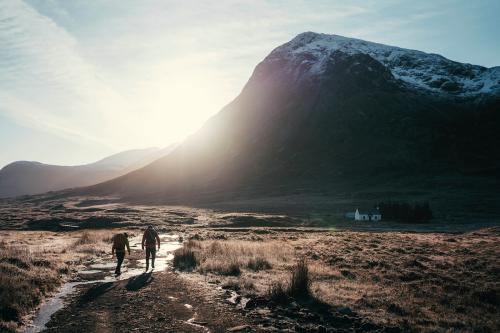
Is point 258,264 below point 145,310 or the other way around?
below

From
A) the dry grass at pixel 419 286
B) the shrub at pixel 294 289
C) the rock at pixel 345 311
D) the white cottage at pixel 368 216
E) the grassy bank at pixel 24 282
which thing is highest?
the grassy bank at pixel 24 282

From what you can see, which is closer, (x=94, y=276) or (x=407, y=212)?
(x=94, y=276)

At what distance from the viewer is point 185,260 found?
23.4 metres

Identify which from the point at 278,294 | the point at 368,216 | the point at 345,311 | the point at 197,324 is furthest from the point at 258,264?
the point at 368,216

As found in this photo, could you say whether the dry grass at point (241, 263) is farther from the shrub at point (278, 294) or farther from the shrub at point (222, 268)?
the shrub at point (278, 294)

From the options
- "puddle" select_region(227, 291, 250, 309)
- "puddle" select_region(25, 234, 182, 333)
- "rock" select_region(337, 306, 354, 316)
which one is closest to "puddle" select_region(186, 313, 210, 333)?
"puddle" select_region(227, 291, 250, 309)

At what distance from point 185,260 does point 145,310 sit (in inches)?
409

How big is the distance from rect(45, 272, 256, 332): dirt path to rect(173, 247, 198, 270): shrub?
4.84 metres

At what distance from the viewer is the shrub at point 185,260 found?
2200 cm

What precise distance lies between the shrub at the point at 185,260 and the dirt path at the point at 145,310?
4.84 m

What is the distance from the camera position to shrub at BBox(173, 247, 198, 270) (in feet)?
72.2

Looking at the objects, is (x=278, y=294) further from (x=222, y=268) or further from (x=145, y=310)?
(x=222, y=268)

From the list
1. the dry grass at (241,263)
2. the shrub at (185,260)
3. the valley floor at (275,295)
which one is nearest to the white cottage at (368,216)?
the dry grass at (241,263)

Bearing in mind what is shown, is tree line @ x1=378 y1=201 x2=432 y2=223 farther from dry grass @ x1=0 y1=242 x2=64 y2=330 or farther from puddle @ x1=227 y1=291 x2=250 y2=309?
dry grass @ x1=0 y1=242 x2=64 y2=330
